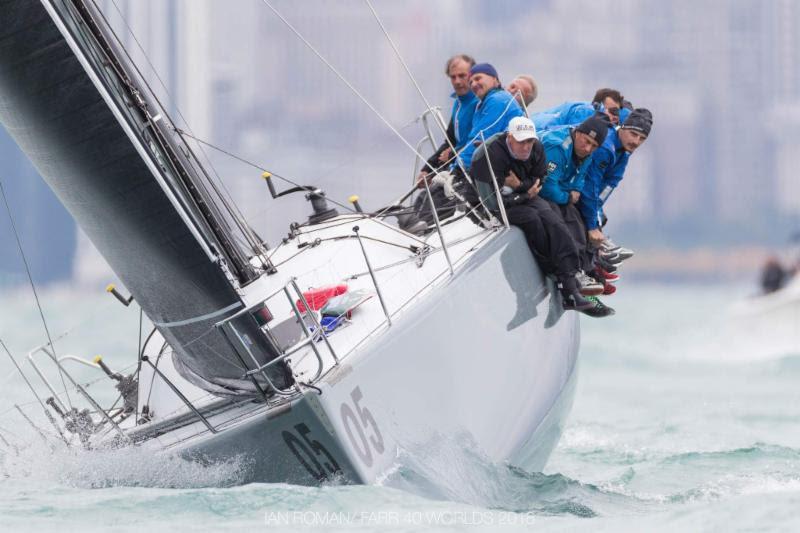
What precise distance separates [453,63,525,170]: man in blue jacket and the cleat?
2.06 ft

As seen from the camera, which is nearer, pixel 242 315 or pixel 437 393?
pixel 242 315

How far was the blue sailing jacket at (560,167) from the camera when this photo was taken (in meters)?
5.45

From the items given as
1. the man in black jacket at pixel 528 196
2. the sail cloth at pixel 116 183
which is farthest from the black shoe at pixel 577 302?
the sail cloth at pixel 116 183

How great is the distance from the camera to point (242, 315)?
4.01 meters

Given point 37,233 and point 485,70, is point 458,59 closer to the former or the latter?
point 485,70

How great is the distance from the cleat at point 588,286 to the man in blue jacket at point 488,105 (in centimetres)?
63

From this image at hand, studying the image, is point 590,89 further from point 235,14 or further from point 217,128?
point 217,128

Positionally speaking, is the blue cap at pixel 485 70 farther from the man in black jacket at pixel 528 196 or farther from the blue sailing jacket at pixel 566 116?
the man in black jacket at pixel 528 196

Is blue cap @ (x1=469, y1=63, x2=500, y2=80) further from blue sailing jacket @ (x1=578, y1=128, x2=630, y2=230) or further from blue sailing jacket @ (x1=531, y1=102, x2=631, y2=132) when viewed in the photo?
blue sailing jacket @ (x1=578, y1=128, x2=630, y2=230)

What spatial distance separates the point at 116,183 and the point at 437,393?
1.23 m

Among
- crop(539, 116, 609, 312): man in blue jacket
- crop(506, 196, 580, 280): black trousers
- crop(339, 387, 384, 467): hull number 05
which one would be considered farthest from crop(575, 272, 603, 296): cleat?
crop(339, 387, 384, 467): hull number 05

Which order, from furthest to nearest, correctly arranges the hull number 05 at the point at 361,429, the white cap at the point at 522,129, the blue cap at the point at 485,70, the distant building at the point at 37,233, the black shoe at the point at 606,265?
1. the distant building at the point at 37,233
2. the black shoe at the point at 606,265
3. the blue cap at the point at 485,70
4. the white cap at the point at 522,129
5. the hull number 05 at the point at 361,429

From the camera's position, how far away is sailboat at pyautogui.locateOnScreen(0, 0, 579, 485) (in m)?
3.88

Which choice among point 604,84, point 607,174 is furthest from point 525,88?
point 604,84
